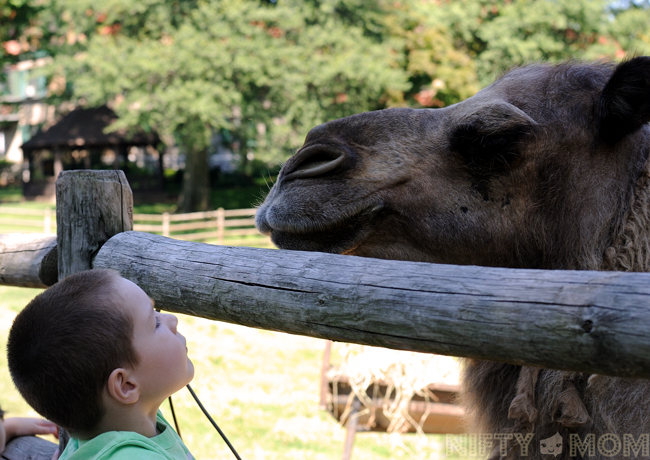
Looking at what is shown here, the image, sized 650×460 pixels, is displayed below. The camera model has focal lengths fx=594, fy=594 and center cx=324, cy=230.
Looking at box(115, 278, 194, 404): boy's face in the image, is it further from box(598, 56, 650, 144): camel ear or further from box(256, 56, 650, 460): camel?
box(598, 56, 650, 144): camel ear

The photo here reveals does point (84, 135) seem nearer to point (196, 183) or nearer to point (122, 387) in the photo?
point (196, 183)

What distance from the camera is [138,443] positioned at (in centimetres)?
148

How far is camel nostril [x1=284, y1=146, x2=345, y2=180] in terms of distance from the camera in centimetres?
209

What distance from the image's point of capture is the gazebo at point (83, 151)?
29156 millimetres

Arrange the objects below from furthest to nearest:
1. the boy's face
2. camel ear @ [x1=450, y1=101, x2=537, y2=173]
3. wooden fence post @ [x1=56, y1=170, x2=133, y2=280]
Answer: wooden fence post @ [x1=56, y1=170, x2=133, y2=280] < camel ear @ [x1=450, y1=101, x2=537, y2=173] < the boy's face

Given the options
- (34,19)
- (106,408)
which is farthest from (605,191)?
(34,19)

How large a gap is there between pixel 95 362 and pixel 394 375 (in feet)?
12.4

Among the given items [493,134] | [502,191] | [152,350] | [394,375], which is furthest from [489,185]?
[394,375]

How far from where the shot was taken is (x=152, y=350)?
157 centimetres

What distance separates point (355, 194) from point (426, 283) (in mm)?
786

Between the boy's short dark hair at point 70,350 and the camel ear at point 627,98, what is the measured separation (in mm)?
1688

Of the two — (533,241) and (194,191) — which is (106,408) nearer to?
(533,241)

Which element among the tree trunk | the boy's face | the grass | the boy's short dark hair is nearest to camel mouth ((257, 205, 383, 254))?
the boy's face

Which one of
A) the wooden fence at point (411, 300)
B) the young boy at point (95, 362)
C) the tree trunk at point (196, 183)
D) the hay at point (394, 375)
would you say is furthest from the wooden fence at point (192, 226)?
the young boy at point (95, 362)
